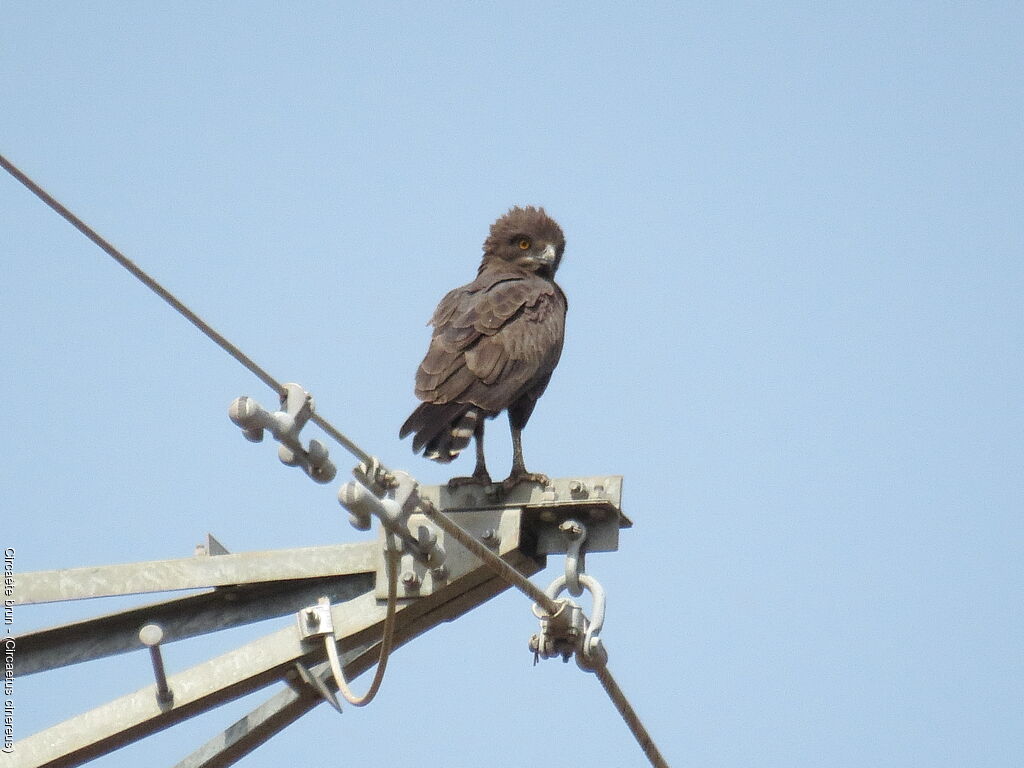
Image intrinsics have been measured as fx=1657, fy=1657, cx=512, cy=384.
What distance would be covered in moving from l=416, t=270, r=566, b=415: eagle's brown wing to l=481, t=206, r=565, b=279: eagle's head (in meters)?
0.83

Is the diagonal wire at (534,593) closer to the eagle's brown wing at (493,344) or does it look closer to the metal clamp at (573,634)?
the metal clamp at (573,634)

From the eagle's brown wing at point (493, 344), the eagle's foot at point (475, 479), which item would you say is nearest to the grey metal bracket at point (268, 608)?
the eagle's foot at point (475, 479)

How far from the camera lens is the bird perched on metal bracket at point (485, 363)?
747cm

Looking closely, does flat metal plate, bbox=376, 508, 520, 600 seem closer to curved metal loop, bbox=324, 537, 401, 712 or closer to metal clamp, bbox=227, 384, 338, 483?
curved metal loop, bbox=324, 537, 401, 712

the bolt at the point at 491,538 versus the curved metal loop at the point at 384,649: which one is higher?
the bolt at the point at 491,538

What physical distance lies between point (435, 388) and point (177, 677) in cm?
→ 270

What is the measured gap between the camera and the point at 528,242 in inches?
396

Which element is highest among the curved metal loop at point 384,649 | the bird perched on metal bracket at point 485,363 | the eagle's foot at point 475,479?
the bird perched on metal bracket at point 485,363

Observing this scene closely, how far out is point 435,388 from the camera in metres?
7.61

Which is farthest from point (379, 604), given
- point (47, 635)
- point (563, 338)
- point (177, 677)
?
point (563, 338)

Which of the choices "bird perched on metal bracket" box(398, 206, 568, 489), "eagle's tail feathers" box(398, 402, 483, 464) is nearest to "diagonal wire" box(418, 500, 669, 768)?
"bird perched on metal bracket" box(398, 206, 568, 489)

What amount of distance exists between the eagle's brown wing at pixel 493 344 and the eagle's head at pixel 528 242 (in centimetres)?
83

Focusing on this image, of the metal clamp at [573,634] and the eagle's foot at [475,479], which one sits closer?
the metal clamp at [573,634]

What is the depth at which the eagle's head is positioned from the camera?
393 inches
